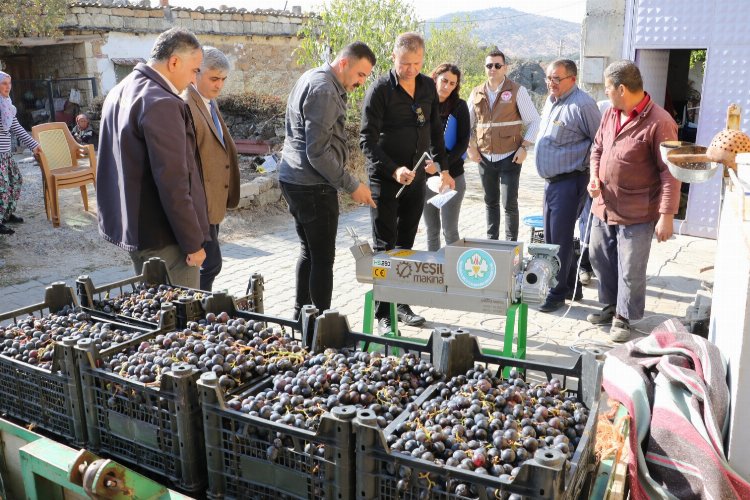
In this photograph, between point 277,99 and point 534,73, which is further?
point 534,73

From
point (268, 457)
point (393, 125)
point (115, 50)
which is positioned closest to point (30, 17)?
point (115, 50)

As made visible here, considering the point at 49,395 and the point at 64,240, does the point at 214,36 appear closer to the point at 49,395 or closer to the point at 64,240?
the point at 64,240

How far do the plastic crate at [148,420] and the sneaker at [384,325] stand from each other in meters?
2.77

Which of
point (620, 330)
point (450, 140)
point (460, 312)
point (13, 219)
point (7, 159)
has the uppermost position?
point (450, 140)

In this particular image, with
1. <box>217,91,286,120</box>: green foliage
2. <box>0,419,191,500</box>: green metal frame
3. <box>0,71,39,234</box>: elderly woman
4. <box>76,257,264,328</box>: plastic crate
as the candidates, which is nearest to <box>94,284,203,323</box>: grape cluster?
<box>76,257,264,328</box>: plastic crate

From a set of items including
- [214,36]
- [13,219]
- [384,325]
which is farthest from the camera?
[214,36]

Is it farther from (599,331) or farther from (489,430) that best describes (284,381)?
(599,331)

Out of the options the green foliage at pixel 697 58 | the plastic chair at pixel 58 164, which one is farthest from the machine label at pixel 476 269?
the green foliage at pixel 697 58

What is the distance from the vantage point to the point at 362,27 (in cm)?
1235

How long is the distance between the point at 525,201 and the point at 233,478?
9257mm

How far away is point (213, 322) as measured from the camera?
2.65 m

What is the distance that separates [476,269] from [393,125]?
1.70 metres

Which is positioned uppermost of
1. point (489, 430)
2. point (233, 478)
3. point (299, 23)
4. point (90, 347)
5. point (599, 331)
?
point (299, 23)

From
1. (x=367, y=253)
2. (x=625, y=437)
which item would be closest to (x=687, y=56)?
(x=367, y=253)
